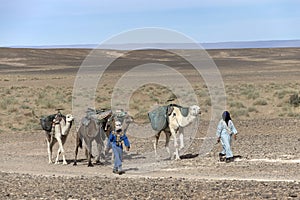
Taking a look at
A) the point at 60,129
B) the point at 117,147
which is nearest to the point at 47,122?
the point at 60,129

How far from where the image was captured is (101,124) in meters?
18.3

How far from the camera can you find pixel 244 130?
86.5 feet

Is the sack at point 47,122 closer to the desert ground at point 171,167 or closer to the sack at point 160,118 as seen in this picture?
the desert ground at point 171,167

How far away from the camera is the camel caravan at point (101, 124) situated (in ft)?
59.8

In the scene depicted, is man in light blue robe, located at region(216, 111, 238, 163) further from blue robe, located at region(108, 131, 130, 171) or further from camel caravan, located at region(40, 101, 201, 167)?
blue robe, located at region(108, 131, 130, 171)

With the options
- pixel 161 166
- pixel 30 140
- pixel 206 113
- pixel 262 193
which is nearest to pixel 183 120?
pixel 161 166

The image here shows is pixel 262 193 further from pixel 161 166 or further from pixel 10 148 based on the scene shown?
pixel 10 148

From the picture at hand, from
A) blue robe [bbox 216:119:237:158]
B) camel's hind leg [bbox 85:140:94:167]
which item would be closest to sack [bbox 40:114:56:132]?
camel's hind leg [bbox 85:140:94:167]

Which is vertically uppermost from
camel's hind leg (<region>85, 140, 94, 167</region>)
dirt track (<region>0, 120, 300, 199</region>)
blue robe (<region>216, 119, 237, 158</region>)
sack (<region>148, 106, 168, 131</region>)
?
sack (<region>148, 106, 168, 131</region>)

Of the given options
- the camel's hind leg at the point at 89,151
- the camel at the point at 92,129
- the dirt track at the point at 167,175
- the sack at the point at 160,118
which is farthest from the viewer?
the sack at the point at 160,118

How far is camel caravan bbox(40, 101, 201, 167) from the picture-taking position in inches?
718

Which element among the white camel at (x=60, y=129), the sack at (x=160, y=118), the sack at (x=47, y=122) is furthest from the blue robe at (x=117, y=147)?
the sack at (x=47, y=122)

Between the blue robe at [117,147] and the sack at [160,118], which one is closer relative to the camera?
the blue robe at [117,147]

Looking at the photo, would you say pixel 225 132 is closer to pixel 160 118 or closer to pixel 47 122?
pixel 160 118
